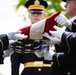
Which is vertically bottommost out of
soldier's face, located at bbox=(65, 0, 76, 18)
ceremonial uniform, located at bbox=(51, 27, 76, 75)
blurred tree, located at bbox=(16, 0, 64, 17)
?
blurred tree, located at bbox=(16, 0, 64, 17)

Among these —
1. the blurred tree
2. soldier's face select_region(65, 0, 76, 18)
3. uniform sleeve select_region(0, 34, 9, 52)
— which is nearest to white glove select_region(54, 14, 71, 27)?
soldier's face select_region(65, 0, 76, 18)

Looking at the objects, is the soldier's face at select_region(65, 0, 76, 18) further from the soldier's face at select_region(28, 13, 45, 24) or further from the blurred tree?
the blurred tree

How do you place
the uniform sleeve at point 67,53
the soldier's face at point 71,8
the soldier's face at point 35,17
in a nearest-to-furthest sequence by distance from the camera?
the uniform sleeve at point 67,53, the soldier's face at point 71,8, the soldier's face at point 35,17

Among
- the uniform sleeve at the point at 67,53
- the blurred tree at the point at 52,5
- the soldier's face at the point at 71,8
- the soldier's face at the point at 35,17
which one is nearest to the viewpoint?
the uniform sleeve at the point at 67,53

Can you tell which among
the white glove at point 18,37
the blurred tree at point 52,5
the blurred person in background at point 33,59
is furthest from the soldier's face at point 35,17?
the blurred tree at point 52,5

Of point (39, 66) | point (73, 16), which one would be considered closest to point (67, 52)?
point (73, 16)

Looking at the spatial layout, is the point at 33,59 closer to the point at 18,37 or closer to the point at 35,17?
the point at 35,17

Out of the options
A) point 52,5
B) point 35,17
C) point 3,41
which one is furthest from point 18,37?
point 52,5

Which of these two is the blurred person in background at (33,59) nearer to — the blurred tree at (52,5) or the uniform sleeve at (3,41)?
the uniform sleeve at (3,41)

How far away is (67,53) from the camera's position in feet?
9.25

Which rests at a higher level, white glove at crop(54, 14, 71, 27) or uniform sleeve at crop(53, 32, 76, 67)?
white glove at crop(54, 14, 71, 27)

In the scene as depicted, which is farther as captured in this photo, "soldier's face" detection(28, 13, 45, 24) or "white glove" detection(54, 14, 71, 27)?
"soldier's face" detection(28, 13, 45, 24)

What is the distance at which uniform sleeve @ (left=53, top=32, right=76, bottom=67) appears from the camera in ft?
8.91

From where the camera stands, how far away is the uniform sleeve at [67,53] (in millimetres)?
2715
